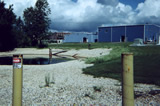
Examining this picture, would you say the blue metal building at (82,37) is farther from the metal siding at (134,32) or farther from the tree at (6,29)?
the tree at (6,29)

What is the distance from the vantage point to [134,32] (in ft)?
193

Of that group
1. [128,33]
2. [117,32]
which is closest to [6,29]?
[117,32]

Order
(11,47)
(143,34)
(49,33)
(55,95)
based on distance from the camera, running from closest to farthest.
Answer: (55,95), (11,47), (49,33), (143,34)

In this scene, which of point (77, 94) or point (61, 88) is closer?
point (77, 94)

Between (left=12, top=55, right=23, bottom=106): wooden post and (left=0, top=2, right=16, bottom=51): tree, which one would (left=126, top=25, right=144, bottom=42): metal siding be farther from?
(left=12, top=55, right=23, bottom=106): wooden post

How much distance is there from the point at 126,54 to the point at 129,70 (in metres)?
0.23

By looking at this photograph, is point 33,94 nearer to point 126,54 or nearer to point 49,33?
point 126,54

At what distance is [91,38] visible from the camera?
77.2m

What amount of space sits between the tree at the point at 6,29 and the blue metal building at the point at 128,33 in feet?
113

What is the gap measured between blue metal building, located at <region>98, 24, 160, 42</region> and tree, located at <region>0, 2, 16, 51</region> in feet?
113

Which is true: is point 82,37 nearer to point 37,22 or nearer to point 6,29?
point 37,22

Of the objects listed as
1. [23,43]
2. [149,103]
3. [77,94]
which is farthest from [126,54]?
[23,43]

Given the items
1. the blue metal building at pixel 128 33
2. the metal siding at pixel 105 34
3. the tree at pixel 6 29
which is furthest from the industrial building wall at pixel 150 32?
the tree at pixel 6 29

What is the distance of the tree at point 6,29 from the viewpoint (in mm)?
36531
